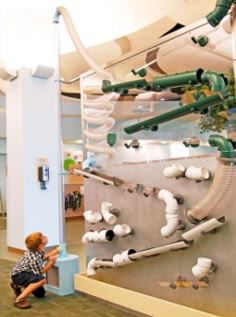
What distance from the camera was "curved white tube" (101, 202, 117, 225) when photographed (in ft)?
10.3

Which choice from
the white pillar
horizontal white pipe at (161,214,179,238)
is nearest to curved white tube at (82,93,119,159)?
horizontal white pipe at (161,214,179,238)

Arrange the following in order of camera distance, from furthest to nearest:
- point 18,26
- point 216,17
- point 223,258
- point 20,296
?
point 18,26 < point 20,296 < point 223,258 < point 216,17

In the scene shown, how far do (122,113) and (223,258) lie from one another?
172cm

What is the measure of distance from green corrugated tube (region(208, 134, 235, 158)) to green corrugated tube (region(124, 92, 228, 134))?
0.79 ft

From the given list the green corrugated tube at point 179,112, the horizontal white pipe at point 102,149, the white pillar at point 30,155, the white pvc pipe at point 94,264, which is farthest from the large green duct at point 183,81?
the white pillar at point 30,155

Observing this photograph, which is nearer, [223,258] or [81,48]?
[223,258]

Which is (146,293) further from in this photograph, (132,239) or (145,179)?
(145,179)

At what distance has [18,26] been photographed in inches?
217

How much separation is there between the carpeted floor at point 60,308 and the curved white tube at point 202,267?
76 centimetres

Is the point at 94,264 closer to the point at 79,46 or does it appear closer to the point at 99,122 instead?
the point at 99,122

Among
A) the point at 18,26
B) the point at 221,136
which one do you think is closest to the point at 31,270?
the point at 221,136

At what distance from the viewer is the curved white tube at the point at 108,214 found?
3.13m

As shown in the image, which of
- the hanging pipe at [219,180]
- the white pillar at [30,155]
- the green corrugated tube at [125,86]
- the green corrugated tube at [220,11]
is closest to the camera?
the green corrugated tube at [220,11]

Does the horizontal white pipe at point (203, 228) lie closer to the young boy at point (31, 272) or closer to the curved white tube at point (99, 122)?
the curved white tube at point (99, 122)
